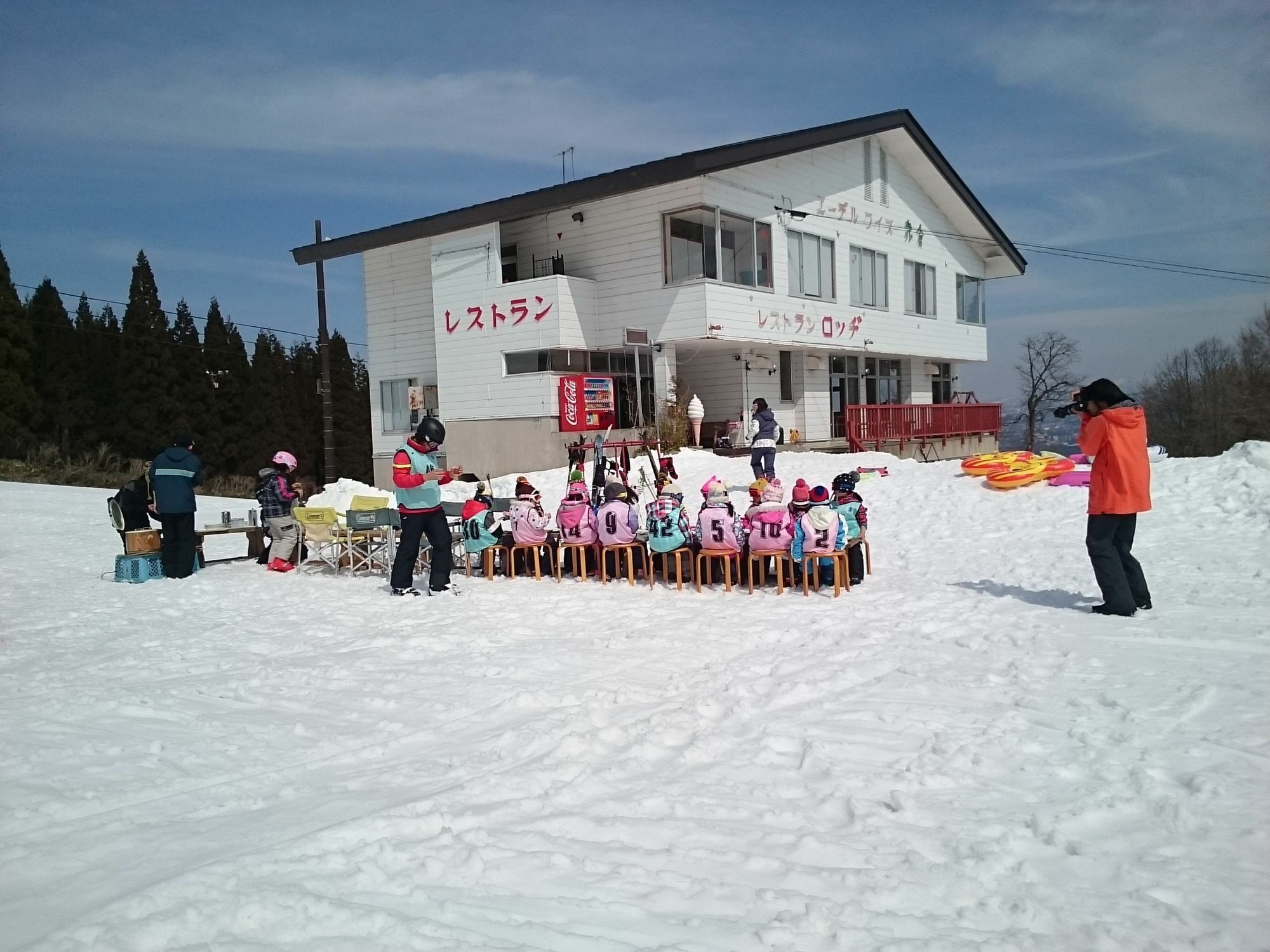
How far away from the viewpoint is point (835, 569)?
7.95 meters

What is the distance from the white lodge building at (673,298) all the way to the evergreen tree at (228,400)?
46.6 ft

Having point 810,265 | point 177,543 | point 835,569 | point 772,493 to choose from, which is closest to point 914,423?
point 810,265

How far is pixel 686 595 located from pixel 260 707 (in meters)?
4.25

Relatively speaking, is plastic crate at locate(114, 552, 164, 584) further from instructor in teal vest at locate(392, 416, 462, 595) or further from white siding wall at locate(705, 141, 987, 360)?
white siding wall at locate(705, 141, 987, 360)

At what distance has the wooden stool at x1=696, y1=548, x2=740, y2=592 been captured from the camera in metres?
8.44

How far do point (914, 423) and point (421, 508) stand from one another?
1628 cm

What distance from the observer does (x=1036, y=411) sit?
1858 inches

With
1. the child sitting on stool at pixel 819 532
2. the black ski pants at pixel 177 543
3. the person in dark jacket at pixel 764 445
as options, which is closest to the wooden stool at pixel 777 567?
the child sitting on stool at pixel 819 532

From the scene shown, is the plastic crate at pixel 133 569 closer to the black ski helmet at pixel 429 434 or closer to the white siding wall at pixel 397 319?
the black ski helmet at pixel 429 434

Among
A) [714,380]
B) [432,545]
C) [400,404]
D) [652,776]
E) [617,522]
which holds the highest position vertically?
[714,380]

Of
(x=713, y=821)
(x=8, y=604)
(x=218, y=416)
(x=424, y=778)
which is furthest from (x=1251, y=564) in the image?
(x=218, y=416)

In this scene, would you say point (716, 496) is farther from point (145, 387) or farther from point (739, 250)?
point (145, 387)

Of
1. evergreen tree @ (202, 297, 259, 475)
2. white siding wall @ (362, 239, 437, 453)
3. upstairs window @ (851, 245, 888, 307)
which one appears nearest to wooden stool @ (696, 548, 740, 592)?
white siding wall @ (362, 239, 437, 453)

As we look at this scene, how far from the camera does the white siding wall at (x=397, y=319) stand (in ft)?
77.8
